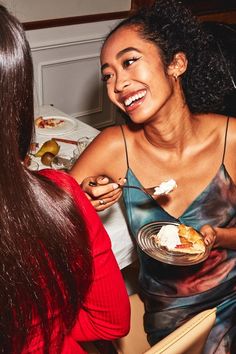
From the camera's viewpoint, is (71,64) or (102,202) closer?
(102,202)

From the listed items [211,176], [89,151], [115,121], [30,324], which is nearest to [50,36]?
[115,121]

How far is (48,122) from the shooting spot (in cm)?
240

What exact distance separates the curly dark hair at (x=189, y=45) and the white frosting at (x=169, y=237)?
20.1 inches

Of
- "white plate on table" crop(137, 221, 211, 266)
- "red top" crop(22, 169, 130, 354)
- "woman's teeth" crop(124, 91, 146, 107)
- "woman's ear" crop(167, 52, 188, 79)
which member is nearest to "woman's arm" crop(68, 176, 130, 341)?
"red top" crop(22, 169, 130, 354)

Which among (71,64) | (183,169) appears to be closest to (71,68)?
(71,64)

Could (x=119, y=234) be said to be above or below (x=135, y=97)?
below

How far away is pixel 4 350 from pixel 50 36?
3.37m

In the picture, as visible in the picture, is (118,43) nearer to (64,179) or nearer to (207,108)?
A: (207,108)

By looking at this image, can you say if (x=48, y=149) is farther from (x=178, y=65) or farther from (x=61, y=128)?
(x=178, y=65)

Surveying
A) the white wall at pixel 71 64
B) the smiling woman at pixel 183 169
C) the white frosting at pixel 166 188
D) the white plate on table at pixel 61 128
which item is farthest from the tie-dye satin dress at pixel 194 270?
the white wall at pixel 71 64

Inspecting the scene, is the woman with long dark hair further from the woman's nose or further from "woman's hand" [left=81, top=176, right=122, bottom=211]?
the woman's nose

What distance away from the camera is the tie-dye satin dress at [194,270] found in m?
1.55

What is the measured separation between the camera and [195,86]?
1596 millimetres

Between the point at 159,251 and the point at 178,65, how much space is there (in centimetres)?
70
